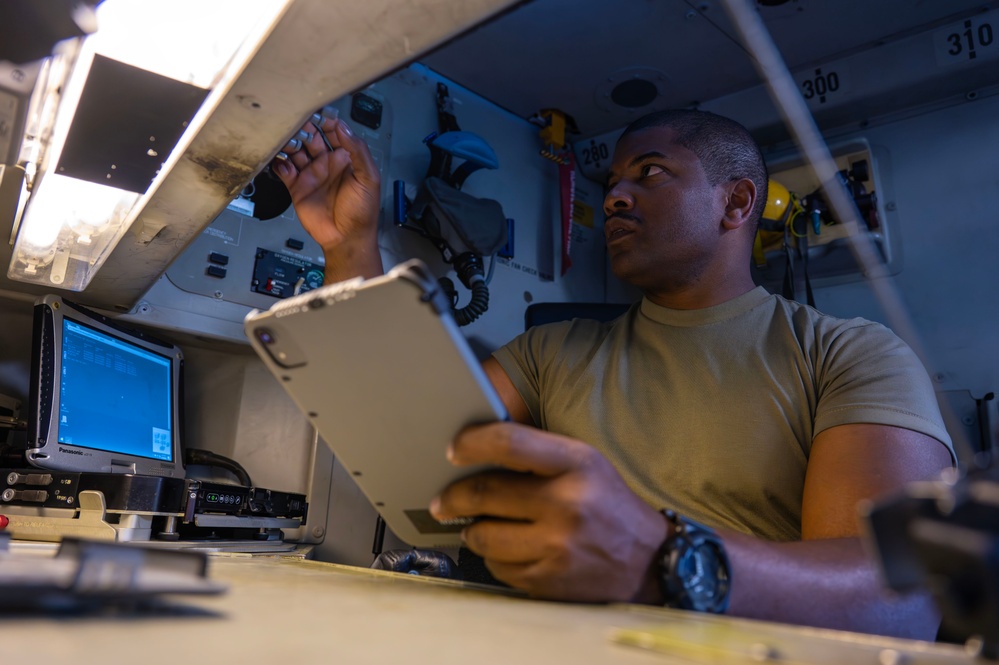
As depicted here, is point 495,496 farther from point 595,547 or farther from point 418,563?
point 418,563

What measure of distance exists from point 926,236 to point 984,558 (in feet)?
7.58

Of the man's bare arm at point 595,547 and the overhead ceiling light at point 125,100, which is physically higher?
the overhead ceiling light at point 125,100

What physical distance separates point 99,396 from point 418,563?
0.87m

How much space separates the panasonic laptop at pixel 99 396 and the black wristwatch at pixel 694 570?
4.20ft

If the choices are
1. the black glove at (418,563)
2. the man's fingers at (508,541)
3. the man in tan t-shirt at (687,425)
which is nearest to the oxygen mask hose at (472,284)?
the man in tan t-shirt at (687,425)

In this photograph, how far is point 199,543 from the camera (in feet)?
4.82

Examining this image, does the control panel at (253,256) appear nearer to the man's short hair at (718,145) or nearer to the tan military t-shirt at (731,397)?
the tan military t-shirt at (731,397)

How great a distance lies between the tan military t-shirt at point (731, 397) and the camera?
1.36 metres

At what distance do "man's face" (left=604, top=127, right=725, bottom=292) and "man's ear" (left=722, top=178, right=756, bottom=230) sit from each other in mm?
35

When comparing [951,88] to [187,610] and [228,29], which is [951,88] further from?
[187,610]

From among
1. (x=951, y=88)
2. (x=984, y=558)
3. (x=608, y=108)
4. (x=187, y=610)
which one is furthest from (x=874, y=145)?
(x=187, y=610)

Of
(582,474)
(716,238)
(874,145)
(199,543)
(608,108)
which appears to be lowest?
(199,543)

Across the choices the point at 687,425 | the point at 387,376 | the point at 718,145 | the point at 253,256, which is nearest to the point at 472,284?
the point at 253,256

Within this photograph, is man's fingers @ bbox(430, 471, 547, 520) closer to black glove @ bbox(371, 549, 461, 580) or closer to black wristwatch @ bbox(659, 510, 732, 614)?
black wristwatch @ bbox(659, 510, 732, 614)
